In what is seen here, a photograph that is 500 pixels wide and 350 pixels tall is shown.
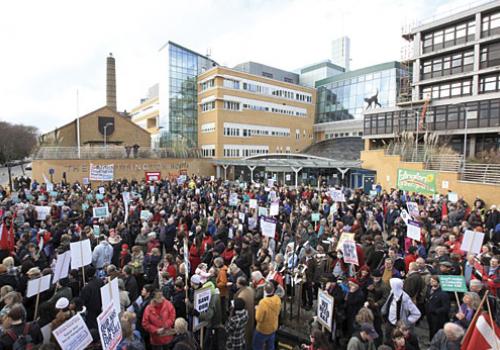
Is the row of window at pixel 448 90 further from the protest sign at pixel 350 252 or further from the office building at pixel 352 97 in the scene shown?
the protest sign at pixel 350 252

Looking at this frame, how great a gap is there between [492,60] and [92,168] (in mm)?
38512

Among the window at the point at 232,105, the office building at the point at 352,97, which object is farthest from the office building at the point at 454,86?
the window at the point at 232,105

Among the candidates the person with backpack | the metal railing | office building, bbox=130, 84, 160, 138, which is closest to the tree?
office building, bbox=130, 84, 160, 138

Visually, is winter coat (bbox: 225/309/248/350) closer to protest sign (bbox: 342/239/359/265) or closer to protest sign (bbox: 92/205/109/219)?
protest sign (bbox: 342/239/359/265)

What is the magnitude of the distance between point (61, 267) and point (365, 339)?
19.8 feet

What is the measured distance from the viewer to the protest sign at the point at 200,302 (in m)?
5.42

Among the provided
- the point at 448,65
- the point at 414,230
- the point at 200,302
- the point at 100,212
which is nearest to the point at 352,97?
the point at 448,65

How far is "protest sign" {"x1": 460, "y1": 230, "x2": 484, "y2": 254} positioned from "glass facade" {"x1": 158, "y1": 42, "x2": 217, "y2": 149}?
140 feet

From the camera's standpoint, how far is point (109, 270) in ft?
20.1

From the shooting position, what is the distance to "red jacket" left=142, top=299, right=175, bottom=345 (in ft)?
16.8

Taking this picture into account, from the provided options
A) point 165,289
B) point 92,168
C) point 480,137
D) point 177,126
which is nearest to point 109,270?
point 165,289

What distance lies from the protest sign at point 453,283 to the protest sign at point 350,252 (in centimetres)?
172

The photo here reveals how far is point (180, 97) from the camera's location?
4841 centimetres

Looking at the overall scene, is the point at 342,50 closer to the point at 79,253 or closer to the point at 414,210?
the point at 414,210
